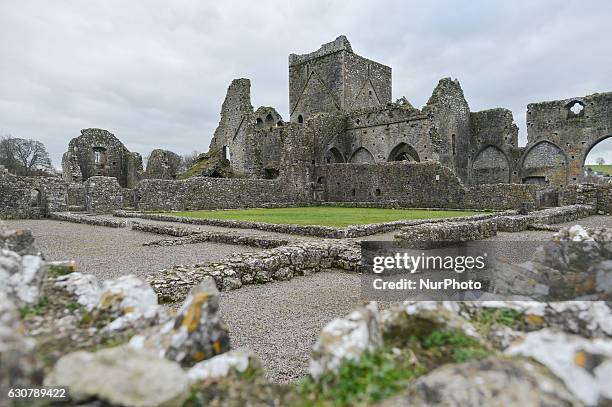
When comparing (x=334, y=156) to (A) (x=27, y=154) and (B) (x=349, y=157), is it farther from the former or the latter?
(A) (x=27, y=154)

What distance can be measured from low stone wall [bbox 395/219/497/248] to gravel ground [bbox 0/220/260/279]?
376cm

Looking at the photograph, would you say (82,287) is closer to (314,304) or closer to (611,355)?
(611,355)

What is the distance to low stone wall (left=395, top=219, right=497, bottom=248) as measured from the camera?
30.7 feet

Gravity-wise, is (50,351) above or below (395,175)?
below

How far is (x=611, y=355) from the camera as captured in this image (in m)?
1.37

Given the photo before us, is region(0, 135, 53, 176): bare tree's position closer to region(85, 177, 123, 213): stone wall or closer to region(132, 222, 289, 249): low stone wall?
region(85, 177, 123, 213): stone wall

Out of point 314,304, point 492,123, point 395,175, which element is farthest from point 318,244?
point 492,123

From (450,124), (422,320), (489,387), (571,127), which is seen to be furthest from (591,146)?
(489,387)

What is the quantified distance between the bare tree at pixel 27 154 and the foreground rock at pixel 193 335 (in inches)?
2056

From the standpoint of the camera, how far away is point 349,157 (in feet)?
113

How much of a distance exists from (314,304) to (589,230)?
12.5ft

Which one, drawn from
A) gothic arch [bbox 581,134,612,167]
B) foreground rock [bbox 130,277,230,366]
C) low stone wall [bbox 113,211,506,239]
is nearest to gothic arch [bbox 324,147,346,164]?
gothic arch [bbox 581,134,612,167]

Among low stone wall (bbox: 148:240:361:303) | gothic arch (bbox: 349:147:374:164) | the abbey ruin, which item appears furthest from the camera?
gothic arch (bbox: 349:147:374:164)

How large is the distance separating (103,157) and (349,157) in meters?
20.7
